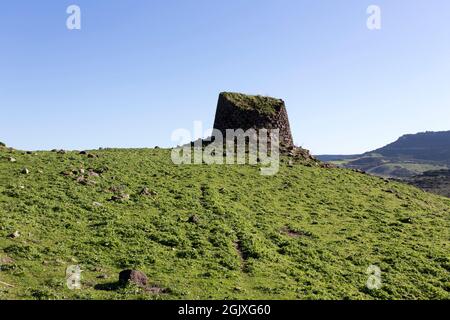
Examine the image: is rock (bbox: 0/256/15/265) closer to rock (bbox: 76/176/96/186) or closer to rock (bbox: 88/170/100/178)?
rock (bbox: 76/176/96/186)

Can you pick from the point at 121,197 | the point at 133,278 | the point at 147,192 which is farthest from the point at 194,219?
the point at 133,278

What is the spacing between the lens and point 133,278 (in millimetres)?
20703

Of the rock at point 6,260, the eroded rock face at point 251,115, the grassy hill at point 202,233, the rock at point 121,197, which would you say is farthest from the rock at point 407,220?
the rock at point 6,260

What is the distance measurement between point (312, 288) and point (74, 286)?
482 inches

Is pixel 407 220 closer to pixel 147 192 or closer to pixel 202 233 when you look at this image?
pixel 202 233

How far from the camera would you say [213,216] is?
34.1 meters

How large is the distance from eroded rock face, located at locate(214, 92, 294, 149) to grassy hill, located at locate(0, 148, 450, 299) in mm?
14398

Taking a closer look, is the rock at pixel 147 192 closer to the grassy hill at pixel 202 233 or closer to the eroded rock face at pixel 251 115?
the grassy hill at pixel 202 233

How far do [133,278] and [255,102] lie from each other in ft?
162

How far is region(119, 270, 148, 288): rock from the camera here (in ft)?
67.4

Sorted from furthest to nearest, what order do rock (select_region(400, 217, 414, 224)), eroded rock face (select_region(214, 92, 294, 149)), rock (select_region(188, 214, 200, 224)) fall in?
eroded rock face (select_region(214, 92, 294, 149)), rock (select_region(400, 217, 414, 224)), rock (select_region(188, 214, 200, 224))

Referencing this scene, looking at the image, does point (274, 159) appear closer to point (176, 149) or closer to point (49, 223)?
point (176, 149)

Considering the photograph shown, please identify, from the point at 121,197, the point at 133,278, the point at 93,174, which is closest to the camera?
the point at 133,278

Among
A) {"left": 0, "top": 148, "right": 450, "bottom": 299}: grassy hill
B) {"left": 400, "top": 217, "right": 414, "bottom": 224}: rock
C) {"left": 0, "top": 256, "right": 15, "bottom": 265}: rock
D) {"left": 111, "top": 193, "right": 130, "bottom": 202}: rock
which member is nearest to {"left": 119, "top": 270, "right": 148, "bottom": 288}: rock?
{"left": 0, "top": 148, "right": 450, "bottom": 299}: grassy hill
